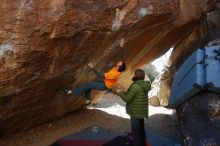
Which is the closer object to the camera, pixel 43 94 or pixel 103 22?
pixel 103 22

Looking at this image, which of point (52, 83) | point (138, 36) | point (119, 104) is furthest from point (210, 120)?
point (119, 104)

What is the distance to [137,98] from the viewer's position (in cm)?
720

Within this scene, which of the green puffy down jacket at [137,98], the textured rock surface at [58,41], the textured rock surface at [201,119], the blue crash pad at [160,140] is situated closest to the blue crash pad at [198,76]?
the textured rock surface at [201,119]

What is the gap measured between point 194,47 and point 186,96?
115 inches

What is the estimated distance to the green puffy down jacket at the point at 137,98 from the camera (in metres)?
7.10

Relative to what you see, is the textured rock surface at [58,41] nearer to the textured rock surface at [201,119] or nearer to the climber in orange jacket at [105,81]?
the climber in orange jacket at [105,81]

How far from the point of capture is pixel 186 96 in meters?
8.10

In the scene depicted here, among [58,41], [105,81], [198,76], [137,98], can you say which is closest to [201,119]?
[198,76]

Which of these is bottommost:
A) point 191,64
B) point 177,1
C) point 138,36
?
point 191,64

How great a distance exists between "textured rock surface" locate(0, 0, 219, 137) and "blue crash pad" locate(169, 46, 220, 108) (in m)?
1.05

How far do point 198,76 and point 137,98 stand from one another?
1.48m

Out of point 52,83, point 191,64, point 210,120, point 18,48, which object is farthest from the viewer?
point 191,64

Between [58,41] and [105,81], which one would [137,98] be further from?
[58,41]

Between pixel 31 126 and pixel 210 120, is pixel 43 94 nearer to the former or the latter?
pixel 31 126
